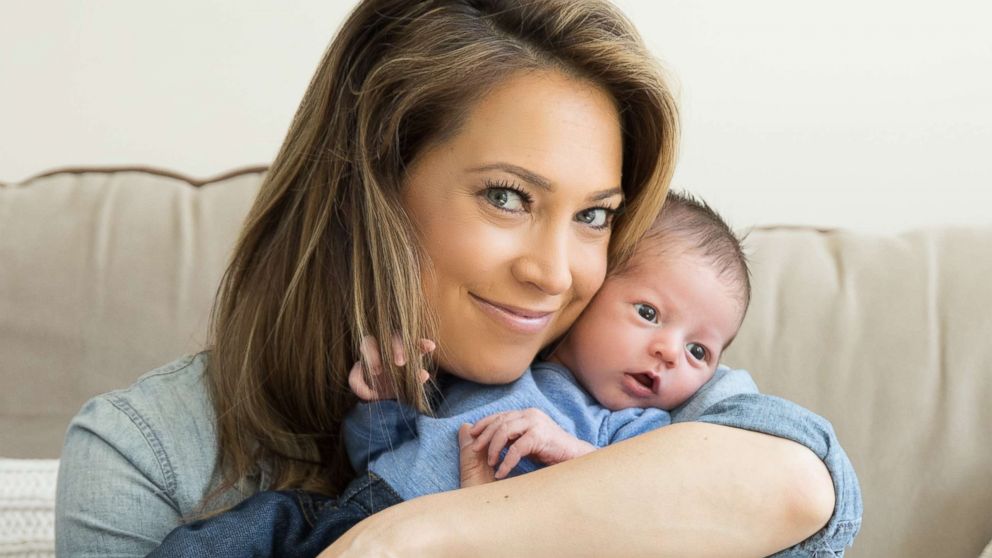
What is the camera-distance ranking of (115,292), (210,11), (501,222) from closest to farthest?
(501,222)
(115,292)
(210,11)

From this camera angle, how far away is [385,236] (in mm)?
1238

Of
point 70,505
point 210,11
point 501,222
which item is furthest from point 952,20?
point 70,505

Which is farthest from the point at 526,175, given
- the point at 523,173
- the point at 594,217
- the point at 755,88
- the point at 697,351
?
the point at 755,88

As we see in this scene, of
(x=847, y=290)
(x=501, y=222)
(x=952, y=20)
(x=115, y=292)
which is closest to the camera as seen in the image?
(x=501, y=222)

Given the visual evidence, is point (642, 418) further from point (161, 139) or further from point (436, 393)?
point (161, 139)

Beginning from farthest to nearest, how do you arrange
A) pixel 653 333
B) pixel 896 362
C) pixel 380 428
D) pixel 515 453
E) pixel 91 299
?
1. pixel 91 299
2. pixel 896 362
3. pixel 653 333
4. pixel 380 428
5. pixel 515 453

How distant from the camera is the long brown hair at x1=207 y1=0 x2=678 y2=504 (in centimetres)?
125

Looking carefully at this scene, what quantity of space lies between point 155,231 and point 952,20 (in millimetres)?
1544

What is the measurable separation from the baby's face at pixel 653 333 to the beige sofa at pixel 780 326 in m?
0.39

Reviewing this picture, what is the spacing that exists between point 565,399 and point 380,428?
0.24 m

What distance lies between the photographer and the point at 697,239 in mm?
1425

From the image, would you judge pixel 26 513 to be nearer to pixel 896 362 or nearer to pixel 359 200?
pixel 359 200

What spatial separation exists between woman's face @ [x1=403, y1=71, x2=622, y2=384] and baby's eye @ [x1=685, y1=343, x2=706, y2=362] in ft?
0.69

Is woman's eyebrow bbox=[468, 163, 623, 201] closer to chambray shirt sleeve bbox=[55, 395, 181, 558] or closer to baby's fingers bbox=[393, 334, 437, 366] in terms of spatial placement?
baby's fingers bbox=[393, 334, 437, 366]
